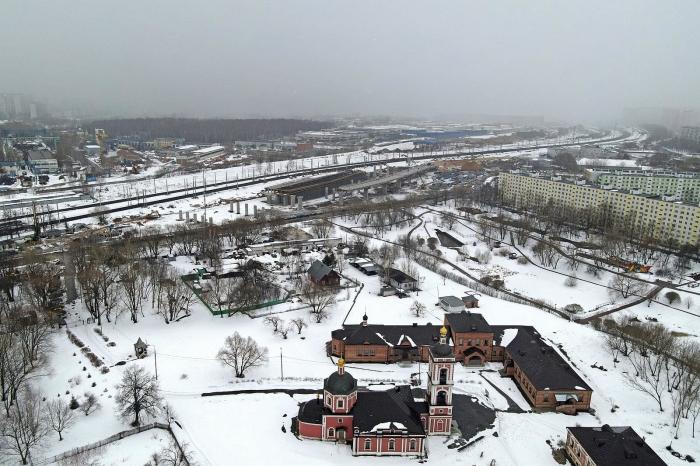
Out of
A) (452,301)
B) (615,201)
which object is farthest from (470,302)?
(615,201)

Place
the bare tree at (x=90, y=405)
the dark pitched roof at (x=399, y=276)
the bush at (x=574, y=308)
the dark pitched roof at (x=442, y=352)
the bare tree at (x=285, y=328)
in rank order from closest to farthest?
the dark pitched roof at (x=442, y=352) < the bare tree at (x=90, y=405) < the bare tree at (x=285, y=328) < the bush at (x=574, y=308) < the dark pitched roof at (x=399, y=276)

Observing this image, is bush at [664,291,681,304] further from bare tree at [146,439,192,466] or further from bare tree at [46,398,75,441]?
bare tree at [46,398,75,441]

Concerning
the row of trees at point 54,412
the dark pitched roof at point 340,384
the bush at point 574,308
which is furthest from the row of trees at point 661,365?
the row of trees at point 54,412

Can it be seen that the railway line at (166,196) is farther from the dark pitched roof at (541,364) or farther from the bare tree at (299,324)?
the dark pitched roof at (541,364)

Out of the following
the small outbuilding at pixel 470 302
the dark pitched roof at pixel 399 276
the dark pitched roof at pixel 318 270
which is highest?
the dark pitched roof at pixel 318 270

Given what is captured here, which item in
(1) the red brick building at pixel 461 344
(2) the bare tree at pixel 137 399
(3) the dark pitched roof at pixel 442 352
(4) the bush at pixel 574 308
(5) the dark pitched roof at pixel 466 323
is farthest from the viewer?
(4) the bush at pixel 574 308

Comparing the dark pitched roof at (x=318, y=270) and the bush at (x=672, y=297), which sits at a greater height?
the dark pitched roof at (x=318, y=270)
